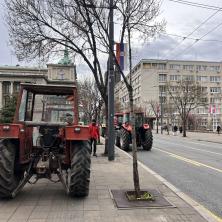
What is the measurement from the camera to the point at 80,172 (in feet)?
27.3

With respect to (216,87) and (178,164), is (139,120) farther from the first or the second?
(216,87)

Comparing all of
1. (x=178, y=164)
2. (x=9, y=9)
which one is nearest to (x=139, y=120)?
(x=178, y=164)

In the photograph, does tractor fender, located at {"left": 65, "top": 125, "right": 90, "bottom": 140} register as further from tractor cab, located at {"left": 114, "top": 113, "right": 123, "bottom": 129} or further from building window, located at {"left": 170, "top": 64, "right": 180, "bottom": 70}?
building window, located at {"left": 170, "top": 64, "right": 180, "bottom": 70}

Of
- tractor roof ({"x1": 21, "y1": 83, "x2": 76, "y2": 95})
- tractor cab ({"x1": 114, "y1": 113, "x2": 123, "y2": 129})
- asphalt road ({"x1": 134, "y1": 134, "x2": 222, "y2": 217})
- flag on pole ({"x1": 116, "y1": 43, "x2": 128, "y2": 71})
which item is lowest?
asphalt road ({"x1": 134, "y1": 134, "x2": 222, "y2": 217})

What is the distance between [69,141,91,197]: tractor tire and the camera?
8289 mm

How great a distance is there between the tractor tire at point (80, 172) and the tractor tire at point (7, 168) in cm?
120

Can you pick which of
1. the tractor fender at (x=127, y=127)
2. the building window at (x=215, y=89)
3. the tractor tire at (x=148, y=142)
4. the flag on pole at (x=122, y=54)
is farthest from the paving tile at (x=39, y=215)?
the building window at (x=215, y=89)

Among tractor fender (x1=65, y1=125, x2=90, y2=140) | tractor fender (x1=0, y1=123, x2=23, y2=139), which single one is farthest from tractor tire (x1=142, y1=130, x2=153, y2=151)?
tractor fender (x1=0, y1=123, x2=23, y2=139)

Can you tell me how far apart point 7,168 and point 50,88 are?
7.38ft

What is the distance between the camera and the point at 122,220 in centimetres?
678

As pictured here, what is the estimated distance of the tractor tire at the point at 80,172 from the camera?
8289 millimetres

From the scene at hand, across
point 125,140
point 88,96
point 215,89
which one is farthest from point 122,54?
point 215,89

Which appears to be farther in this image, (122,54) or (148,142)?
(148,142)

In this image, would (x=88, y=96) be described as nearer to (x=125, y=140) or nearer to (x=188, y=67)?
(x=125, y=140)
